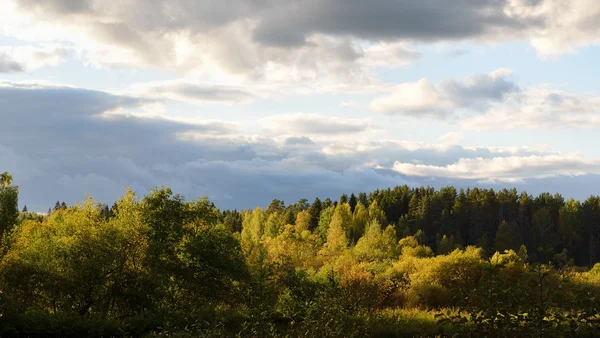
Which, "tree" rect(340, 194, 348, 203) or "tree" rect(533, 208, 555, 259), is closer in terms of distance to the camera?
"tree" rect(533, 208, 555, 259)

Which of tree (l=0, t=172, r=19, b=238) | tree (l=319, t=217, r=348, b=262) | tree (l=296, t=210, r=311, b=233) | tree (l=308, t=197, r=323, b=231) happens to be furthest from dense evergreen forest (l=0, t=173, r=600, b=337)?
tree (l=308, t=197, r=323, b=231)

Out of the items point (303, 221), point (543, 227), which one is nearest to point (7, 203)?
point (303, 221)

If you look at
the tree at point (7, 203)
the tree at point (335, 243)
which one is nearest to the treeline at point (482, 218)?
the tree at point (335, 243)

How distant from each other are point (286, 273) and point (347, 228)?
55911 millimetres

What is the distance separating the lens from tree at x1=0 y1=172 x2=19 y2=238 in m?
21.7

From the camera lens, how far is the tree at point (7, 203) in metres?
21.7

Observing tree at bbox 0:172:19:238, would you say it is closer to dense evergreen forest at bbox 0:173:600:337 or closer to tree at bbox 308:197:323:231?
dense evergreen forest at bbox 0:173:600:337

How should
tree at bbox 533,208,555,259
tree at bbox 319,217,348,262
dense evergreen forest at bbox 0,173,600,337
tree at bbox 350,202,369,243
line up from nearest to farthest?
1. dense evergreen forest at bbox 0,173,600,337
2. tree at bbox 319,217,348,262
3. tree at bbox 350,202,369,243
4. tree at bbox 533,208,555,259

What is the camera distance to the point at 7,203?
21797 millimetres

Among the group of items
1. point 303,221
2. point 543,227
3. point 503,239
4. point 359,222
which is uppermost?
point 543,227

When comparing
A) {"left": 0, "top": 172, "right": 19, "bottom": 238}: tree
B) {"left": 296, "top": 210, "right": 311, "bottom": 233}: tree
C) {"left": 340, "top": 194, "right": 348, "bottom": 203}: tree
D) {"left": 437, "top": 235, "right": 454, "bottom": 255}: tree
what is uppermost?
{"left": 340, "top": 194, "right": 348, "bottom": 203}: tree

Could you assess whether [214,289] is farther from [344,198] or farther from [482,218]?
[482,218]

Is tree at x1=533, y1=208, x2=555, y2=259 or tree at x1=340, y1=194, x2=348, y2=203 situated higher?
tree at x1=340, y1=194, x2=348, y2=203

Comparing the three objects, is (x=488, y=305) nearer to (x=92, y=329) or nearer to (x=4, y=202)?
(x=92, y=329)
